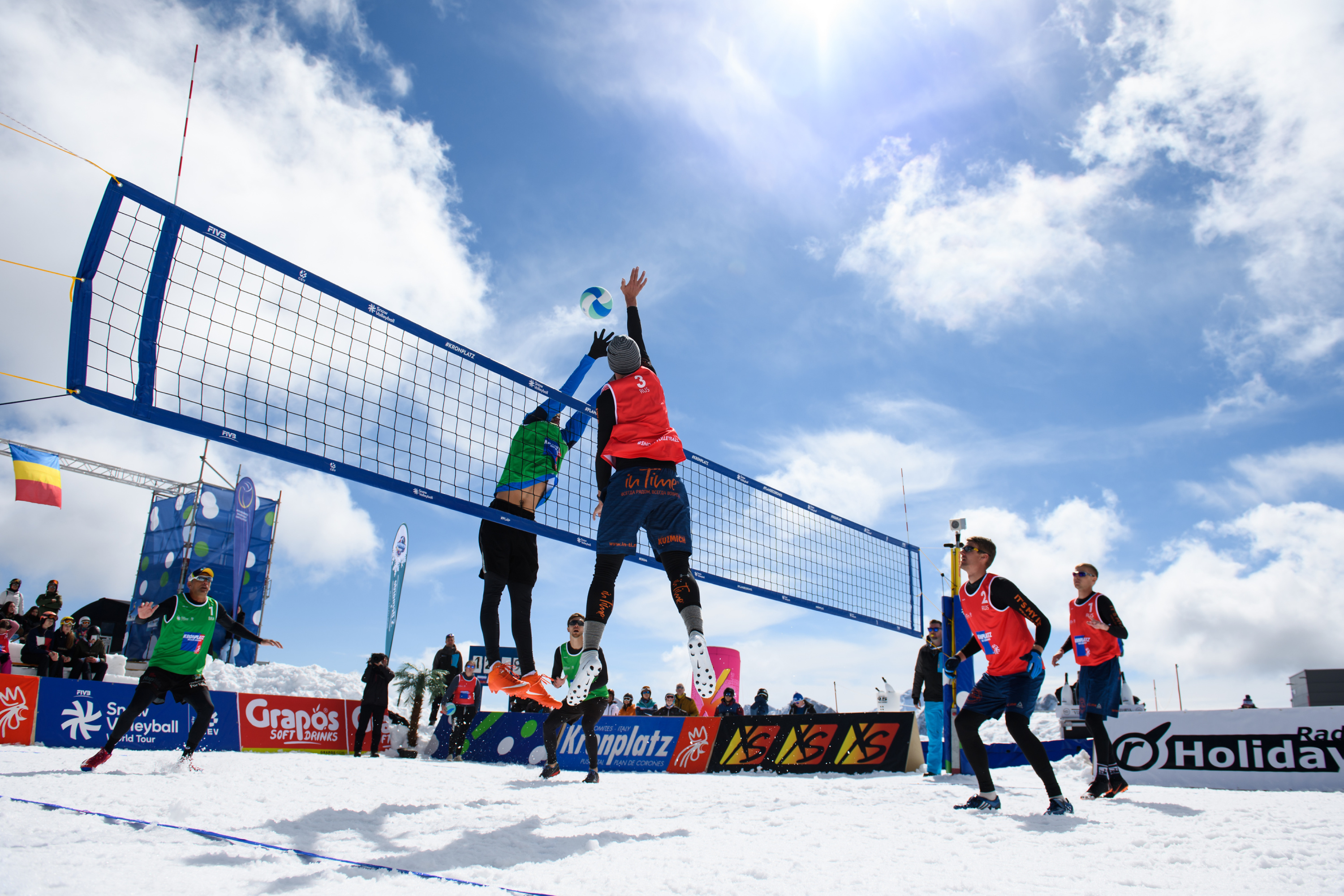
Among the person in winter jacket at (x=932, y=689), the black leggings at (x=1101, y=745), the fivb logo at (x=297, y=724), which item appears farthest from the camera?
the fivb logo at (x=297, y=724)

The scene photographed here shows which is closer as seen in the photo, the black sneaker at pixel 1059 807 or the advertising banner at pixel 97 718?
the black sneaker at pixel 1059 807

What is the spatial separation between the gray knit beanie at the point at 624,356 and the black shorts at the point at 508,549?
1.56m

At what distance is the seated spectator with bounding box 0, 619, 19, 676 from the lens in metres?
8.95

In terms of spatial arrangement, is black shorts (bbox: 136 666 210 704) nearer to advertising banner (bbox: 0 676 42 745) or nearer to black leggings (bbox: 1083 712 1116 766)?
advertising banner (bbox: 0 676 42 745)

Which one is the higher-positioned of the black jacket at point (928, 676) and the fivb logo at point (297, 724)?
the black jacket at point (928, 676)

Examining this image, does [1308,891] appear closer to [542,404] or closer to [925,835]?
[925,835]

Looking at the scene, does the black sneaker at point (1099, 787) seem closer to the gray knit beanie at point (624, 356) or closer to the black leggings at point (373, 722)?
the gray knit beanie at point (624, 356)

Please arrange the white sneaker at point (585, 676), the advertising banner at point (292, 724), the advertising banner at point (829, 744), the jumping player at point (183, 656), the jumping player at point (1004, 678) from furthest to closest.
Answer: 1. the advertising banner at point (292, 724)
2. the advertising banner at point (829, 744)
3. the jumping player at point (183, 656)
4. the jumping player at point (1004, 678)
5. the white sneaker at point (585, 676)

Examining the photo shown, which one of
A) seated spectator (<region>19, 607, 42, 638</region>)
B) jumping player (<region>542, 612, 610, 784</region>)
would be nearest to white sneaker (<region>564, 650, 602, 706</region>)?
jumping player (<region>542, 612, 610, 784</region>)

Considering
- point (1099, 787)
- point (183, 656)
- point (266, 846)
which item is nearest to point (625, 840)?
point (266, 846)

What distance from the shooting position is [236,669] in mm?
19047

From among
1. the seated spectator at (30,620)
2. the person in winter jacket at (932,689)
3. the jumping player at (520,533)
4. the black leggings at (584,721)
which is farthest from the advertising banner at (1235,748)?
the seated spectator at (30,620)

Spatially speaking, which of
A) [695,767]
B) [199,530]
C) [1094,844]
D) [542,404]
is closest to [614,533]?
[542,404]

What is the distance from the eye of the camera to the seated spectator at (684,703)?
13.9 metres
